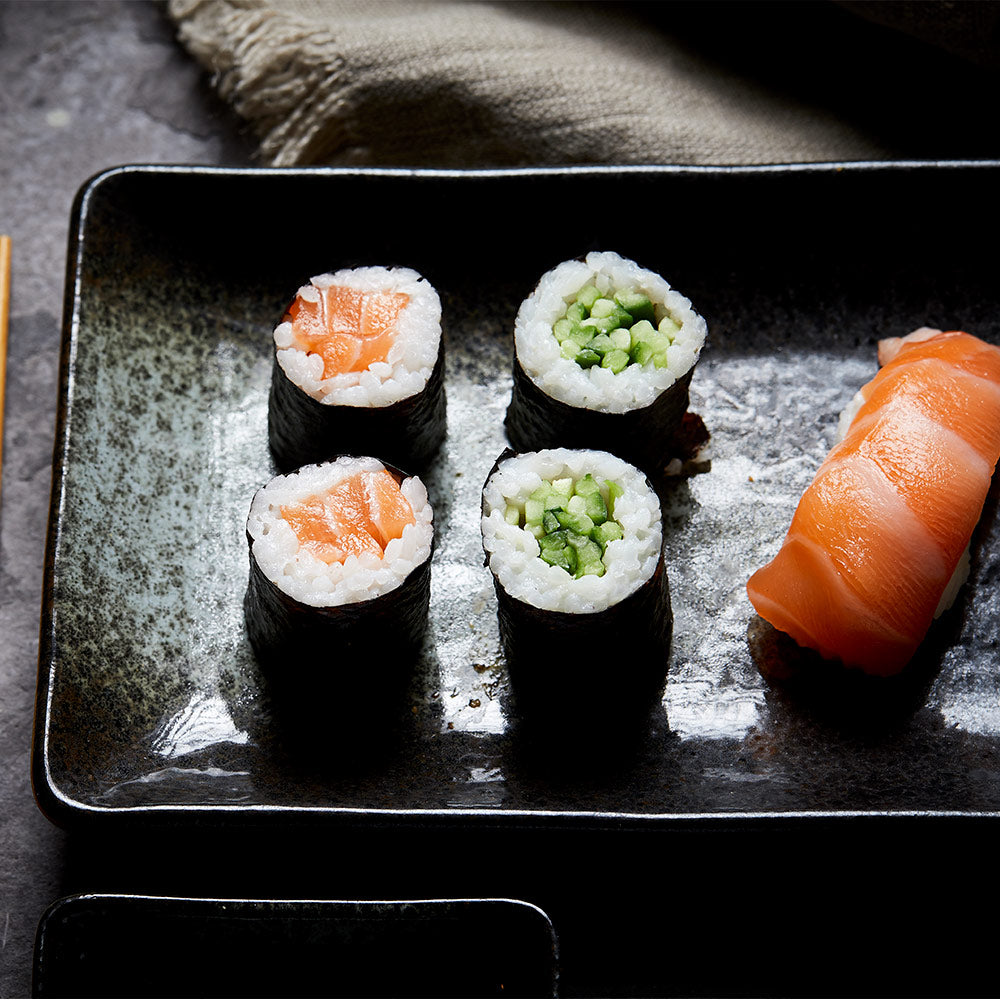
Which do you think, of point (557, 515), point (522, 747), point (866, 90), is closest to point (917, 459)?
point (557, 515)

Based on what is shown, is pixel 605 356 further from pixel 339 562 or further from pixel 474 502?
pixel 339 562

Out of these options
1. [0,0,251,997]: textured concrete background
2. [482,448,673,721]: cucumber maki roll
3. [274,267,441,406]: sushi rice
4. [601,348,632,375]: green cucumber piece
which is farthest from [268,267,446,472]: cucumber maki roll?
[0,0,251,997]: textured concrete background

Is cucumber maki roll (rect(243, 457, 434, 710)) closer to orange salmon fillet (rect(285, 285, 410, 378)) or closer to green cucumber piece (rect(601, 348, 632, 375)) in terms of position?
orange salmon fillet (rect(285, 285, 410, 378))

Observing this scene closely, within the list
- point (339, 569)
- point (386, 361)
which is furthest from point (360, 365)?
point (339, 569)

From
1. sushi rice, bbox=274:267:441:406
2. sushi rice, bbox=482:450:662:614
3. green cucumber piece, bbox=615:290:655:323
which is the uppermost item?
green cucumber piece, bbox=615:290:655:323

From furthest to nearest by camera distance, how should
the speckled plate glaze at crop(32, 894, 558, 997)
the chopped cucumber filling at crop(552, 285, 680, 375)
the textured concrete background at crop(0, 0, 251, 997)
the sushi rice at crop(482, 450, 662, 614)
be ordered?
the textured concrete background at crop(0, 0, 251, 997) → the chopped cucumber filling at crop(552, 285, 680, 375) → the sushi rice at crop(482, 450, 662, 614) → the speckled plate glaze at crop(32, 894, 558, 997)

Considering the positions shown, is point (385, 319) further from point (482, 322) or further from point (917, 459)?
point (917, 459)
